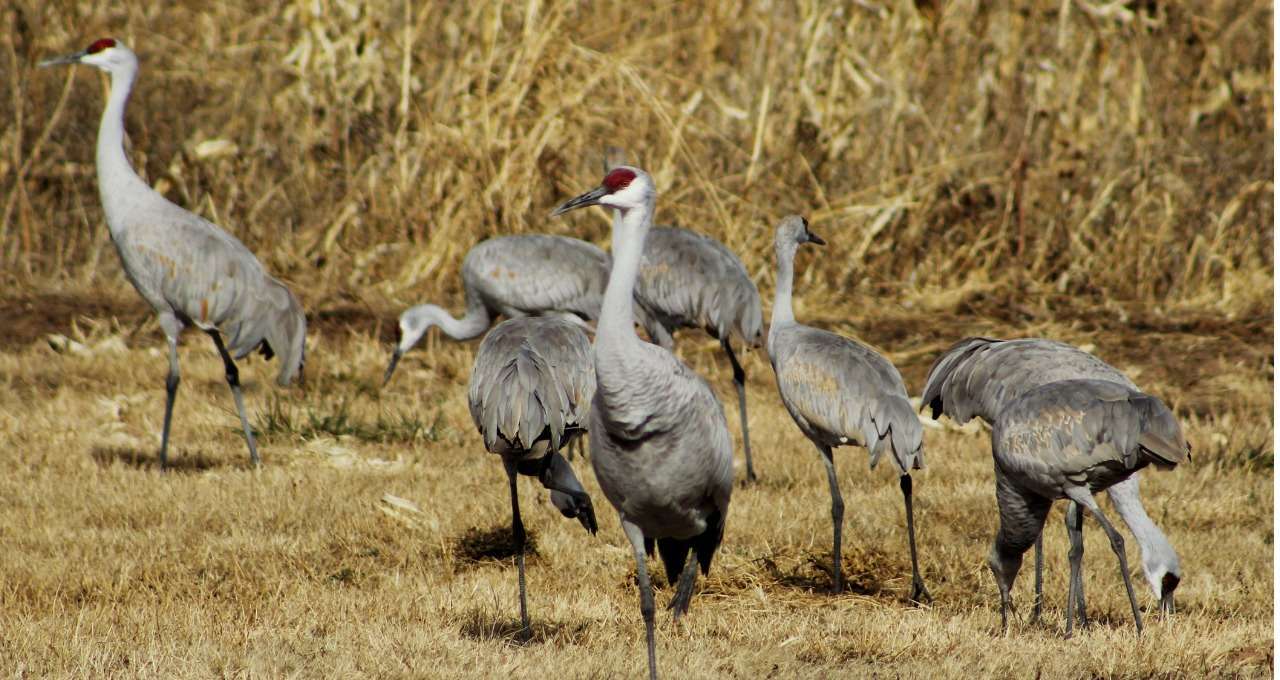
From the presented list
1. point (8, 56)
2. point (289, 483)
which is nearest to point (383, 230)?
point (8, 56)

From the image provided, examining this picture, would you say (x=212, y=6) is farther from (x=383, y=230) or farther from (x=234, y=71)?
(x=383, y=230)

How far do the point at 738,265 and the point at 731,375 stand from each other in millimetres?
1223

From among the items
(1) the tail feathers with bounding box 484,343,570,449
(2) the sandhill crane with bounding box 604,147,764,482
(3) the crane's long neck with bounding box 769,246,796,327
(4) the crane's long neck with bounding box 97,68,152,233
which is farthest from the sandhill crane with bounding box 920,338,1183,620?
(4) the crane's long neck with bounding box 97,68,152,233

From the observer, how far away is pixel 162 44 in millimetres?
12406

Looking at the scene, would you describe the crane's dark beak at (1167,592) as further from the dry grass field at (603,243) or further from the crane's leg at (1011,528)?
the crane's leg at (1011,528)

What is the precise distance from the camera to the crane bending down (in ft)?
28.1

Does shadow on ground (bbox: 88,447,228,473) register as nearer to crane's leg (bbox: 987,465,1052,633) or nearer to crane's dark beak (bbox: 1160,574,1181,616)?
crane's leg (bbox: 987,465,1052,633)

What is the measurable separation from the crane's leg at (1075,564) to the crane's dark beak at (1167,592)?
28 centimetres

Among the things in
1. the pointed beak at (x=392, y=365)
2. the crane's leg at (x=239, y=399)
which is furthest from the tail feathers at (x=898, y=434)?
the pointed beak at (x=392, y=365)

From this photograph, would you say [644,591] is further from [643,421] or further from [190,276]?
[190,276]

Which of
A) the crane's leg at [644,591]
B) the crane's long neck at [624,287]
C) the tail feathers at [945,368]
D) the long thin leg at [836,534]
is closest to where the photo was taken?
the crane's long neck at [624,287]

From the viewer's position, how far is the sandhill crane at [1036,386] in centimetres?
532

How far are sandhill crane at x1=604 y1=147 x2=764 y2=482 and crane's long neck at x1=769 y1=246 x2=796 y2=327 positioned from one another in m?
0.65

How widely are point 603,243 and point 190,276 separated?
3.95 metres
